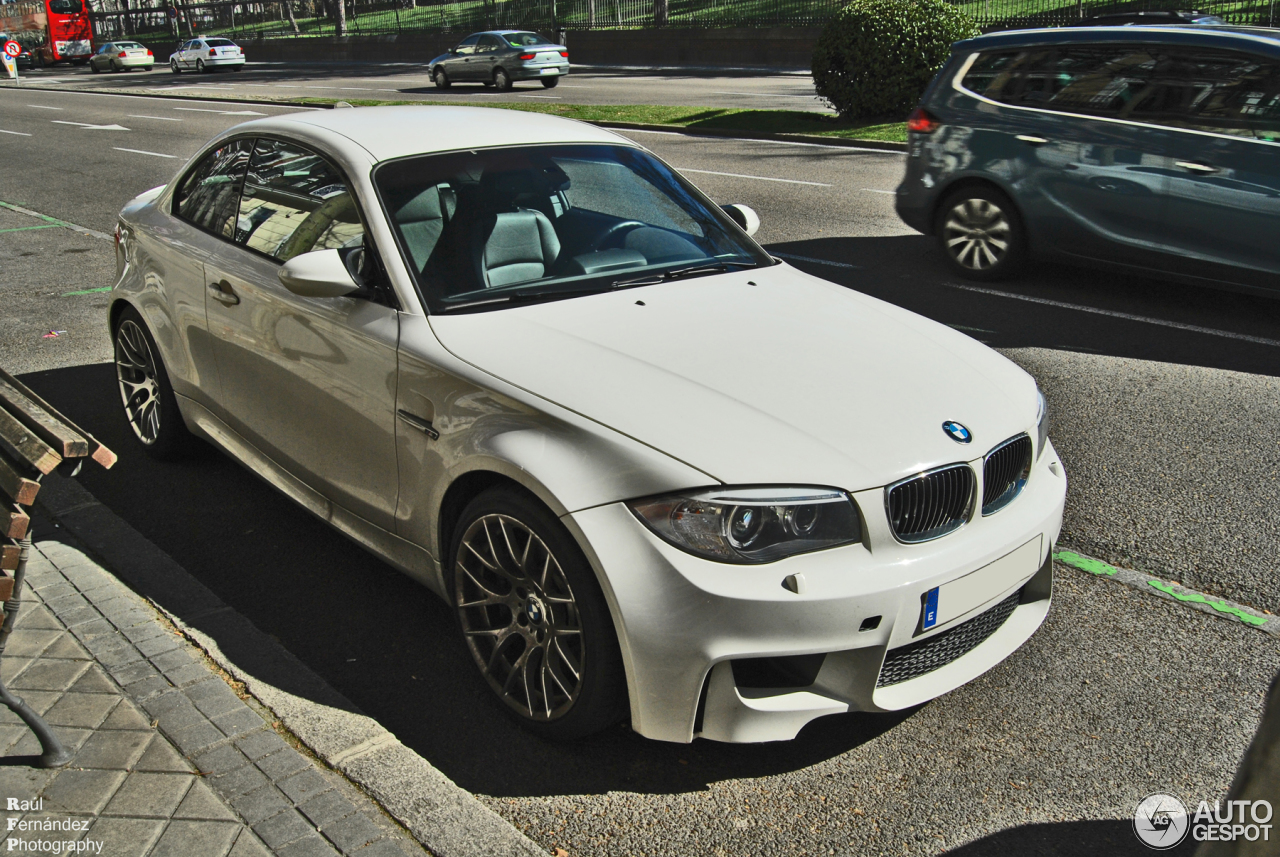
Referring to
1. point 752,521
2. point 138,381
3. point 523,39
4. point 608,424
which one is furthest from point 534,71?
point 752,521

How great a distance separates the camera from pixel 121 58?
54.5m

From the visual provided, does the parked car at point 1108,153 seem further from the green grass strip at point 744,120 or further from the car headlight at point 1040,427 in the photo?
the green grass strip at point 744,120

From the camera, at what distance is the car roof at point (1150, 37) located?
719cm

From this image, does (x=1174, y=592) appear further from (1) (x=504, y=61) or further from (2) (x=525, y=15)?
(2) (x=525, y=15)

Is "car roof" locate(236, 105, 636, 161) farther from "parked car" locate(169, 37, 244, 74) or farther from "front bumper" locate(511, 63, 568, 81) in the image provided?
"parked car" locate(169, 37, 244, 74)

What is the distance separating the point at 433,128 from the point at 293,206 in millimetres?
620

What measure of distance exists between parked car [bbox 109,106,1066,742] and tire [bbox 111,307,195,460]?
0.48 m

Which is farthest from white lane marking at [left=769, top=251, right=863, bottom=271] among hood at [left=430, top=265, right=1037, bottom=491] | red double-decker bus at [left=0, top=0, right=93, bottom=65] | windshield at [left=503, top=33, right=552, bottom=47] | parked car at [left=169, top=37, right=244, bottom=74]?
red double-decker bus at [left=0, top=0, right=93, bottom=65]

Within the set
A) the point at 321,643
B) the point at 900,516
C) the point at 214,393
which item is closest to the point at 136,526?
the point at 214,393

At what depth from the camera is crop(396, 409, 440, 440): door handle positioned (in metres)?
3.39

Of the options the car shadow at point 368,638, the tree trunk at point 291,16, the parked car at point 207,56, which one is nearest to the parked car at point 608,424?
the car shadow at point 368,638

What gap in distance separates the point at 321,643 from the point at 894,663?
79.8 inches

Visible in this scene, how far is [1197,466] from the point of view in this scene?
5160 millimetres

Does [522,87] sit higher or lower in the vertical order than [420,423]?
lower
